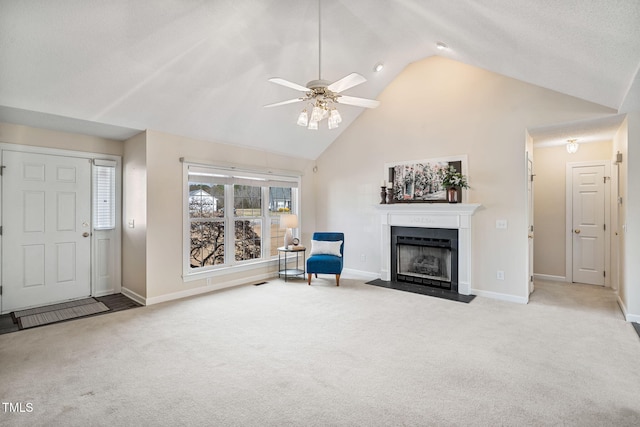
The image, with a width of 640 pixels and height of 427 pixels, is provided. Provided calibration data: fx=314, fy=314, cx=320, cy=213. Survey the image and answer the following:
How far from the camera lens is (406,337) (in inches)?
124

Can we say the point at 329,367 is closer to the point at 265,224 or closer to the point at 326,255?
the point at 326,255

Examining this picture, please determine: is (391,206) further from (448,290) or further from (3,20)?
(3,20)

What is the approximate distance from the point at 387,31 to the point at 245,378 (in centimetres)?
431

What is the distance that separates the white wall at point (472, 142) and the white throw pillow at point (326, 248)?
69 centimetres

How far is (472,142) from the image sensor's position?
4.76 meters

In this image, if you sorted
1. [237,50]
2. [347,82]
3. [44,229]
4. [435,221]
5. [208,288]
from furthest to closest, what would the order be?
[435,221] → [208,288] → [44,229] → [237,50] → [347,82]

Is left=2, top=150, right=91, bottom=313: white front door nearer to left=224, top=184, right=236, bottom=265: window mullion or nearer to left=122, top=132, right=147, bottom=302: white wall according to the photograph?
left=122, top=132, right=147, bottom=302: white wall

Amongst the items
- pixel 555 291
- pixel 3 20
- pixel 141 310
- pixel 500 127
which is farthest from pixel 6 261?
pixel 555 291

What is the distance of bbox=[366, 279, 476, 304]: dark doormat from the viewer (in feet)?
14.8

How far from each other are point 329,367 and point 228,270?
10.1ft

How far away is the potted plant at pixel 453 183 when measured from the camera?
4703 millimetres

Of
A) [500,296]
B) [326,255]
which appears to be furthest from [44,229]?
[500,296]

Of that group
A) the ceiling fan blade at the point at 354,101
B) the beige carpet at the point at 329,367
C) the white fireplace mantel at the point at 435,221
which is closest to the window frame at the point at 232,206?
the beige carpet at the point at 329,367

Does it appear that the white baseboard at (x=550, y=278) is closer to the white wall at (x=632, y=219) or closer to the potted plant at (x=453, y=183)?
the white wall at (x=632, y=219)
